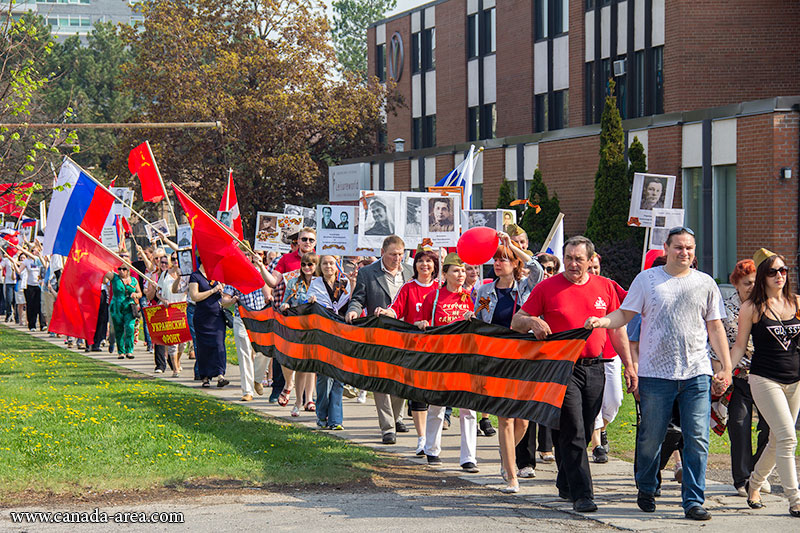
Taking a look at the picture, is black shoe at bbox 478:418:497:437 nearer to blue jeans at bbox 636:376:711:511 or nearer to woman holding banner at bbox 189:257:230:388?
blue jeans at bbox 636:376:711:511

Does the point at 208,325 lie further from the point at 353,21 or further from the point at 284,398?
the point at 353,21

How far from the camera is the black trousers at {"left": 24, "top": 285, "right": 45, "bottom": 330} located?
A: 92.2 ft

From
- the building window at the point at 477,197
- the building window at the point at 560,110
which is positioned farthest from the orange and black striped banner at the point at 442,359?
the building window at the point at 560,110

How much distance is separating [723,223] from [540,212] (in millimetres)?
6688

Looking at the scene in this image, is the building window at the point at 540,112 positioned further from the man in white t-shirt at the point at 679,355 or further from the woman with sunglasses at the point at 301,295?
the man in white t-shirt at the point at 679,355

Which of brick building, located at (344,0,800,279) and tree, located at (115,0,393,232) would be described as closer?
brick building, located at (344,0,800,279)

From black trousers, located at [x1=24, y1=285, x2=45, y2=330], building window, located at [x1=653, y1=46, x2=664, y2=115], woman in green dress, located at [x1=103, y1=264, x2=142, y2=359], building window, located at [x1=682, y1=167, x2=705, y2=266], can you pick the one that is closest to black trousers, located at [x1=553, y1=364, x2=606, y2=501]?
woman in green dress, located at [x1=103, y1=264, x2=142, y2=359]

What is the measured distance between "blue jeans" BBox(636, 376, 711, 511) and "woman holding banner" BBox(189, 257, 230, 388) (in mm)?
9080

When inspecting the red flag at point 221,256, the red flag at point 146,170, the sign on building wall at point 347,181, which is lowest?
the red flag at point 221,256

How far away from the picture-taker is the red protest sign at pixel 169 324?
17641mm

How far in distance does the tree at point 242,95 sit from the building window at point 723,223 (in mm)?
21744

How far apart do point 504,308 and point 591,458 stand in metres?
1.76

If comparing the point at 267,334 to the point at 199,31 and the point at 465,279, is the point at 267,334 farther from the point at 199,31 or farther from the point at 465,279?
the point at 199,31

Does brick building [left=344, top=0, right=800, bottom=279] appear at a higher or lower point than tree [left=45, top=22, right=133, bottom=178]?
lower
